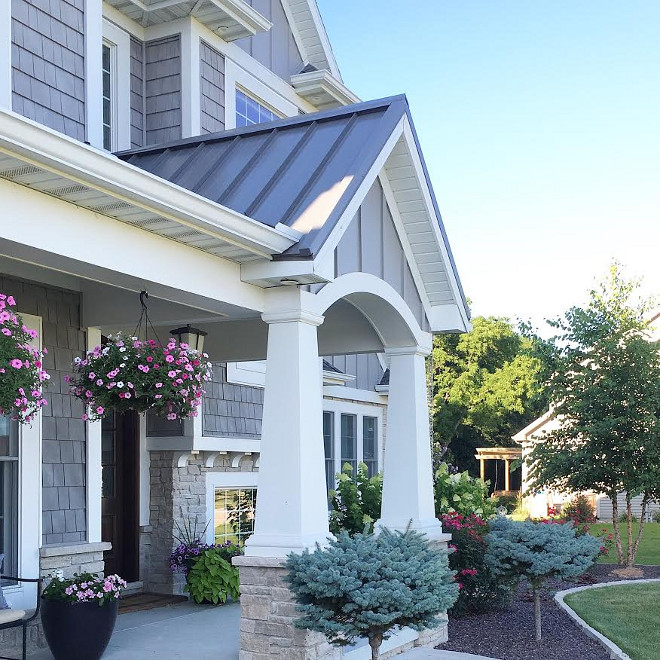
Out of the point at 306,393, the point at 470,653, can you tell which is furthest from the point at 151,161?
the point at 470,653

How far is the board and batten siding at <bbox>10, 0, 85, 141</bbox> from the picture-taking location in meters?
8.37

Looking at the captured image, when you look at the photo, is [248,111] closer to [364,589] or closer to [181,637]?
[181,637]

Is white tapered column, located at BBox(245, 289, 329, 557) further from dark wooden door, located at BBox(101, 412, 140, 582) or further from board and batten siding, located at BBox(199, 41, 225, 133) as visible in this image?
board and batten siding, located at BBox(199, 41, 225, 133)

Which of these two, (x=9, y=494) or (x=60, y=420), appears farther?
(x=60, y=420)

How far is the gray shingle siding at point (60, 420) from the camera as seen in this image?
328 inches

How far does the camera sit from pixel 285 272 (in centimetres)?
730

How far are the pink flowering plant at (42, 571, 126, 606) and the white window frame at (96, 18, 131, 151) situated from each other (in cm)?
495

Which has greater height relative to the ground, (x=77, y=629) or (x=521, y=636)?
(x=77, y=629)

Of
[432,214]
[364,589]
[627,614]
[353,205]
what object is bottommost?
[627,614]

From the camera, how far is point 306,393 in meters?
7.41

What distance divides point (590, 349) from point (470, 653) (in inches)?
327

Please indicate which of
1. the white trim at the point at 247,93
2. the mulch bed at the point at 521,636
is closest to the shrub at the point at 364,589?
the mulch bed at the point at 521,636

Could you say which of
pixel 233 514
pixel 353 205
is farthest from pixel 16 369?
pixel 233 514

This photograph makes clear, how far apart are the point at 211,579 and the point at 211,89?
5.82 metres
